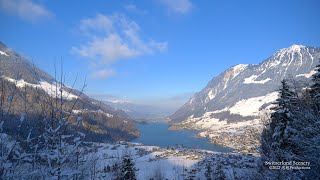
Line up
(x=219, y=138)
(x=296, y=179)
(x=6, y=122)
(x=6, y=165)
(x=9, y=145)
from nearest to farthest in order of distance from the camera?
(x=6, y=165)
(x=9, y=145)
(x=6, y=122)
(x=296, y=179)
(x=219, y=138)

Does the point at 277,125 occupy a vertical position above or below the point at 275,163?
above

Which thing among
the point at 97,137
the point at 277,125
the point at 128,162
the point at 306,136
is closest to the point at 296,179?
the point at 306,136

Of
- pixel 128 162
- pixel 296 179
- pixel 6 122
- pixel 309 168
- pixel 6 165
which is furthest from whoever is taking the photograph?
pixel 128 162

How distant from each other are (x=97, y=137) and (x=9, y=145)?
281 cm

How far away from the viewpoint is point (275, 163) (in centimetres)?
730

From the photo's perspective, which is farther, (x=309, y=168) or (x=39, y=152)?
(x=309, y=168)

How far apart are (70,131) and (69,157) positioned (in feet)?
3.30

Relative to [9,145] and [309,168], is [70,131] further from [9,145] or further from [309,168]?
[309,168]

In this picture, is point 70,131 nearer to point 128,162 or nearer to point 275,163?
point 275,163

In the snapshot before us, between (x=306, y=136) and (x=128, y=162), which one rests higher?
(x=306, y=136)

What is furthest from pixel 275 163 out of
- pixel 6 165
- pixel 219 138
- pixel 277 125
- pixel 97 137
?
pixel 219 138

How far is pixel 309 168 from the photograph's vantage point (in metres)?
6.64

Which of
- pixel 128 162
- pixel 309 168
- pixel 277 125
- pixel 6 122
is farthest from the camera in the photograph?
pixel 128 162

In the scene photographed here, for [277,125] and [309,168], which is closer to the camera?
[309,168]
